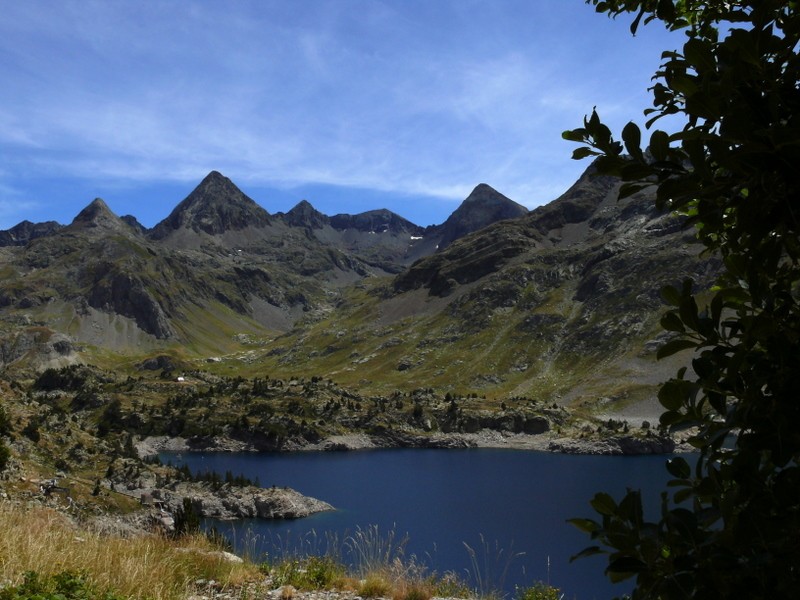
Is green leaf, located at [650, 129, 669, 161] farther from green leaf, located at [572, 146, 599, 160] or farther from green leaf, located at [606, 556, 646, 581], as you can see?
green leaf, located at [606, 556, 646, 581]

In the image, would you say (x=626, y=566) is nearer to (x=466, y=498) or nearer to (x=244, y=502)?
(x=244, y=502)

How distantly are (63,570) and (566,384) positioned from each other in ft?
607

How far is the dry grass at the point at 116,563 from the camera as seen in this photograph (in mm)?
7078

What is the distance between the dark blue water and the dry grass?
26.4 meters

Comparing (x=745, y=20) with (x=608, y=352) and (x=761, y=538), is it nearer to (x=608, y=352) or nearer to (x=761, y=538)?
(x=761, y=538)

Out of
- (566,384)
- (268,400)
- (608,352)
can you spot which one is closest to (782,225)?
(268,400)

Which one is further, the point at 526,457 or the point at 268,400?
the point at 268,400

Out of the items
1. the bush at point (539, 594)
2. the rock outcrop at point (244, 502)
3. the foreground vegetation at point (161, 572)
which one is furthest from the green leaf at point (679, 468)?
the rock outcrop at point (244, 502)

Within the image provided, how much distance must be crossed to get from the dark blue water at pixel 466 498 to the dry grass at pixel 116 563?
2644 cm

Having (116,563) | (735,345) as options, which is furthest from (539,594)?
(735,345)

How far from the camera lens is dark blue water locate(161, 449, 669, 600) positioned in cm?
5112

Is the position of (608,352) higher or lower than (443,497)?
higher

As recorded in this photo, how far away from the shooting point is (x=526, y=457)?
4882 inches

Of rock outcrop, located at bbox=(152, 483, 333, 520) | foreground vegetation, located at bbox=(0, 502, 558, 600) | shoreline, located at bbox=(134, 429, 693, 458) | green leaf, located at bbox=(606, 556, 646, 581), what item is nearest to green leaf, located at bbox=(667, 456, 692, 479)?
green leaf, located at bbox=(606, 556, 646, 581)
